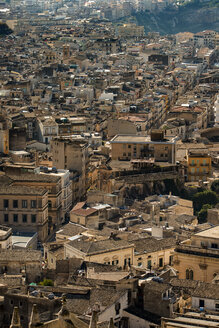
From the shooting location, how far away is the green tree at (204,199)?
86.7m

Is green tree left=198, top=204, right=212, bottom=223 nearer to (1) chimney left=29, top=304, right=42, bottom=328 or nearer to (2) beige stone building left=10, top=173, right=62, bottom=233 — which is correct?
(2) beige stone building left=10, top=173, right=62, bottom=233

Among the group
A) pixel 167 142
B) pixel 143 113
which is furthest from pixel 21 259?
pixel 143 113

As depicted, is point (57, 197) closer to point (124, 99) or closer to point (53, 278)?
point (53, 278)

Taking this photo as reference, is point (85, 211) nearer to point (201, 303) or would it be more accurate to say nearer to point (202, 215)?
point (202, 215)

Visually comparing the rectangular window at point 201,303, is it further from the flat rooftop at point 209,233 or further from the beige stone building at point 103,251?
the beige stone building at point 103,251

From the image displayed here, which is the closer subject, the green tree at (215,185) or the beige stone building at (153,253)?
the beige stone building at (153,253)

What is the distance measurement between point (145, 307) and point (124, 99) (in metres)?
84.9

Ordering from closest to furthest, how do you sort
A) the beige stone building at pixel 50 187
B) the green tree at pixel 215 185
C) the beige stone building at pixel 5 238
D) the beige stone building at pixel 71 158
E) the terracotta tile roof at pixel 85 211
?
1. the beige stone building at pixel 5 238
2. the terracotta tile roof at pixel 85 211
3. the beige stone building at pixel 50 187
4. the beige stone building at pixel 71 158
5. the green tree at pixel 215 185

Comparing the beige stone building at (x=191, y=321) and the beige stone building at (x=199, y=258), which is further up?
the beige stone building at (x=191, y=321)

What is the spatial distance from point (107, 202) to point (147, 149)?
17136 mm

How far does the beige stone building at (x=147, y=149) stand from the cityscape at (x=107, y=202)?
0.36ft

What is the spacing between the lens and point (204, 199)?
87.2m

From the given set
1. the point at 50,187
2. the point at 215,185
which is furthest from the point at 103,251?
the point at 215,185

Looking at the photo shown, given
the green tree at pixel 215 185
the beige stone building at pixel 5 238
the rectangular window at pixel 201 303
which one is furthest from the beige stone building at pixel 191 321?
the green tree at pixel 215 185
